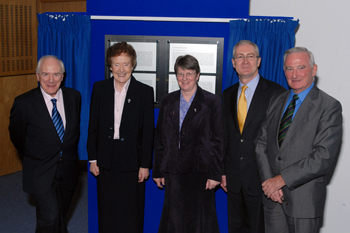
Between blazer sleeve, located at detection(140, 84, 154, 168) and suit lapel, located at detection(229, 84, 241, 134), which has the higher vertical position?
suit lapel, located at detection(229, 84, 241, 134)

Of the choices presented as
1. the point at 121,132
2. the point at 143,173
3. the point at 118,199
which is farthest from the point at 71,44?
the point at 118,199

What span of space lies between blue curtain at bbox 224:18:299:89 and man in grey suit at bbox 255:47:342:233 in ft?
2.20

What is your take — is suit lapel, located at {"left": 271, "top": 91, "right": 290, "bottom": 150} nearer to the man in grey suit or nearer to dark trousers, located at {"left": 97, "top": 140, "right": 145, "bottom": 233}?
the man in grey suit

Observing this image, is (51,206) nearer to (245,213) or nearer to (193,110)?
(193,110)

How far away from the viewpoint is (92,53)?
335cm

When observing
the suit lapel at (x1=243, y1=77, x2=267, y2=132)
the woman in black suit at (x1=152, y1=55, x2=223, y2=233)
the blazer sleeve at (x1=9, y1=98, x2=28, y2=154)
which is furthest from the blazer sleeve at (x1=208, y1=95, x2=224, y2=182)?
the blazer sleeve at (x1=9, y1=98, x2=28, y2=154)

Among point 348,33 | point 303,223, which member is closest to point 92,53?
point 303,223

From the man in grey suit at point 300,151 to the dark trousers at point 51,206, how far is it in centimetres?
166

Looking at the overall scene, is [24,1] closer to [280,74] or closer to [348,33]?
[280,74]

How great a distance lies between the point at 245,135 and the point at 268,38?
1006mm

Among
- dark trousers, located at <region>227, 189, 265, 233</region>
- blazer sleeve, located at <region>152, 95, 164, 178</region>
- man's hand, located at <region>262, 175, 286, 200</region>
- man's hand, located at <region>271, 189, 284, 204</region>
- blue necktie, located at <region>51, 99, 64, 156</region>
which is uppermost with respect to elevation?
blue necktie, located at <region>51, 99, 64, 156</region>

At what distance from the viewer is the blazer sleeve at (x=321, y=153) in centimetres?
225

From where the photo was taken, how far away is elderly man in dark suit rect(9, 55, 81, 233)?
105 inches

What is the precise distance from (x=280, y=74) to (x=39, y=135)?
2215 millimetres
